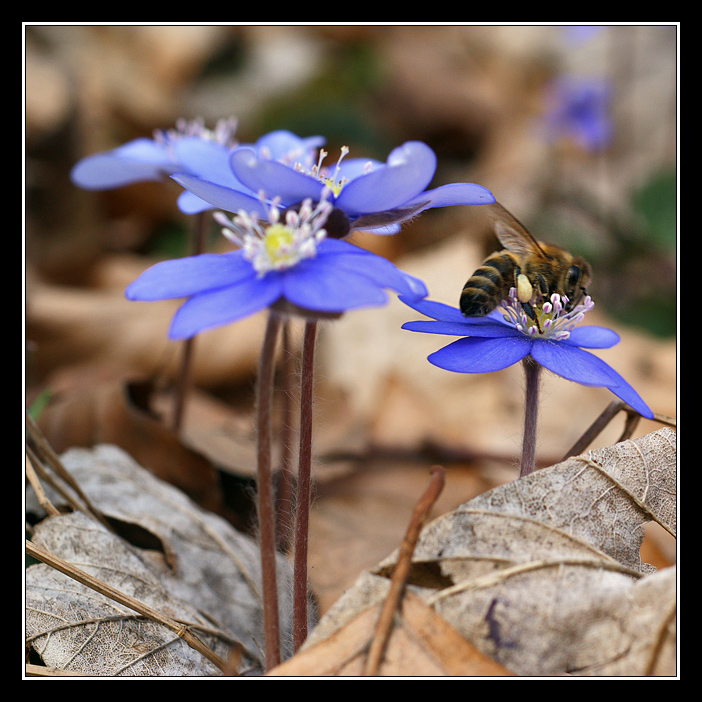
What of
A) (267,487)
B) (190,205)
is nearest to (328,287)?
(267,487)

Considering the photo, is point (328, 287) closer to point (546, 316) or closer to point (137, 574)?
point (546, 316)

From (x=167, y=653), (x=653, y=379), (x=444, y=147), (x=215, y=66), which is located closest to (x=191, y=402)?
(x=167, y=653)

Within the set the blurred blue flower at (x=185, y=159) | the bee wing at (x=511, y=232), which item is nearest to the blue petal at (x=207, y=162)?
the blurred blue flower at (x=185, y=159)

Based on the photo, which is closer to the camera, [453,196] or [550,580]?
[550,580]

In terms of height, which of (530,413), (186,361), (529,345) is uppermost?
(529,345)

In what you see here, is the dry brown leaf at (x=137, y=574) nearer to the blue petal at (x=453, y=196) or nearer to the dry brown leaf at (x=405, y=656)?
the dry brown leaf at (x=405, y=656)

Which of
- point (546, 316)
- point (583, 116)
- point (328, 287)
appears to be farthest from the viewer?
point (583, 116)

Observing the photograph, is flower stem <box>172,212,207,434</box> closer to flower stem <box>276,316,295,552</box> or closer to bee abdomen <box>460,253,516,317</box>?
flower stem <box>276,316,295,552</box>
